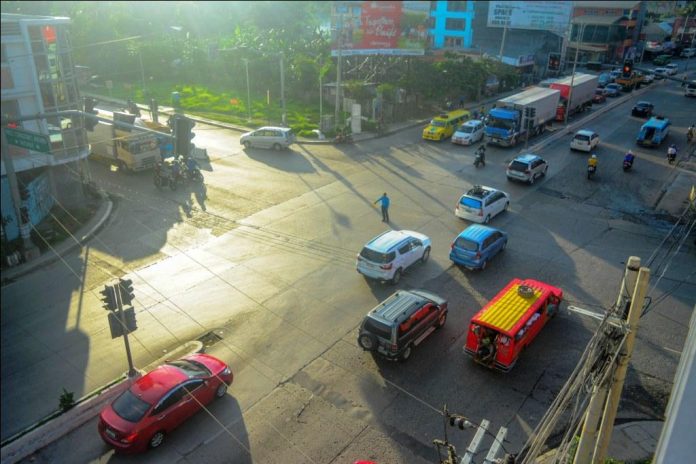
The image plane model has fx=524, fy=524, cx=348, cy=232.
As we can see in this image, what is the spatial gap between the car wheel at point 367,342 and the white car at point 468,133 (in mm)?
25834

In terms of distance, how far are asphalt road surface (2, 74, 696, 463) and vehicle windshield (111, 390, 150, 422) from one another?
0.95 meters

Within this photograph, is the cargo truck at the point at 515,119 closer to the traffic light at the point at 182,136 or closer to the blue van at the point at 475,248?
the blue van at the point at 475,248

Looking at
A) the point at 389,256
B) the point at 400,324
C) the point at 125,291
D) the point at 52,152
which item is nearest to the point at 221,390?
the point at 125,291

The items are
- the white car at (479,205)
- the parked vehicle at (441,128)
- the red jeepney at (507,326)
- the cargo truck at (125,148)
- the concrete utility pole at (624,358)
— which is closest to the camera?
the concrete utility pole at (624,358)

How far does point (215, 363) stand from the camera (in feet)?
45.1

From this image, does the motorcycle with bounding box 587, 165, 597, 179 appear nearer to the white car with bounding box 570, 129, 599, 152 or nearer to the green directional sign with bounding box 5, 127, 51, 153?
the white car with bounding box 570, 129, 599, 152

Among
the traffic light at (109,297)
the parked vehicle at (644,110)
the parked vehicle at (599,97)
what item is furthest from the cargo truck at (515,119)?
the traffic light at (109,297)

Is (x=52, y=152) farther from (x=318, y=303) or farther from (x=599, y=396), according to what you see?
(x=599, y=396)

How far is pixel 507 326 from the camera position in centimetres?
1422

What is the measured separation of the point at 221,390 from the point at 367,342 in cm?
418

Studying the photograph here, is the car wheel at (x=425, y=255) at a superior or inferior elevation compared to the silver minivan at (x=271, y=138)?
inferior

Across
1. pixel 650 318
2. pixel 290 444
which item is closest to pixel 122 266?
pixel 290 444

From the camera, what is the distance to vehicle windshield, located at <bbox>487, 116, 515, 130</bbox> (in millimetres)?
37562

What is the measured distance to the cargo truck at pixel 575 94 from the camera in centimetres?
4588
